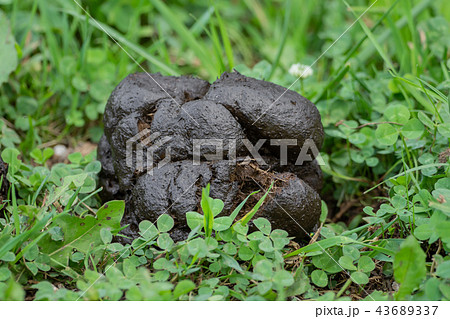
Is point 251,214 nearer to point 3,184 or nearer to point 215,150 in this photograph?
point 215,150

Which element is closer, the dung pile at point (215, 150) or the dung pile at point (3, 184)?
the dung pile at point (215, 150)

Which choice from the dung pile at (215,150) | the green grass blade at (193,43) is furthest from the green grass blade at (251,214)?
the green grass blade at (193,43)

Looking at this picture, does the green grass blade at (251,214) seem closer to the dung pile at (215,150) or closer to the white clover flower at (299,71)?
the dung pile at (215,150)

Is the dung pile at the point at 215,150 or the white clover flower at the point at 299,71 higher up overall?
the white clover flower at the point at 299,71

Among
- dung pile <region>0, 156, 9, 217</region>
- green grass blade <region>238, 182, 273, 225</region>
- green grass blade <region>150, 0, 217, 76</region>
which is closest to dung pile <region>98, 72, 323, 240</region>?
green grass blade <region>238, 182, 273, 225</region>

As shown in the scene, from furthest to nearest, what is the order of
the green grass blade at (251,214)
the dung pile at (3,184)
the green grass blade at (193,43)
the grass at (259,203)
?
the green grass blade at (193,43), the dung pile at (3,184), the green grass blade at (251,214), the grass at (259,203)
